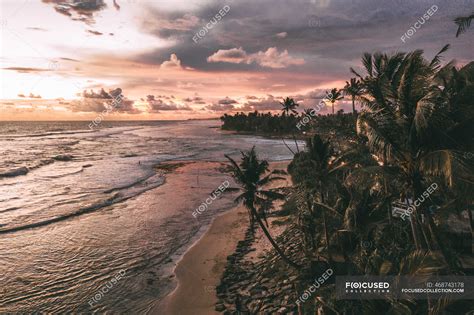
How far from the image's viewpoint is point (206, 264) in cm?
1852

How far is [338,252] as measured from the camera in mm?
16203

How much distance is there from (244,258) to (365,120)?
11854mm

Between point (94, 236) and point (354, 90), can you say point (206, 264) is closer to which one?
point (94, 236)

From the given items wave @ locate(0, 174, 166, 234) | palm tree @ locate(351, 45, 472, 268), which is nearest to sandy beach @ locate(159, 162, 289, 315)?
palm tree @ locate(351, 45, 472, 268)

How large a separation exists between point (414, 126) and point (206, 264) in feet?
45.6

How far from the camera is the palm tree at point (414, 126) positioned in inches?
362

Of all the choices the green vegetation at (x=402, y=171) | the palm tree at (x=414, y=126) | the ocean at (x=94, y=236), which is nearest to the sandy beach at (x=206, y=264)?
the ocean at (x=94, y=236)

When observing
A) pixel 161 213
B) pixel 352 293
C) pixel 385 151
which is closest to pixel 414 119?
pixel 385 151

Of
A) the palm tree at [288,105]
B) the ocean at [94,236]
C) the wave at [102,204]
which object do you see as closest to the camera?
the ocean at [94,236]

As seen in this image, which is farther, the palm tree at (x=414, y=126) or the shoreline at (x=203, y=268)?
the shoreline at (x=203, y=268)

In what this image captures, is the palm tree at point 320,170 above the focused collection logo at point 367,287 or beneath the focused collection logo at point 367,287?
above

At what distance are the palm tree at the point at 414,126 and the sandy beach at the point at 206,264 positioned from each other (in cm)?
1009

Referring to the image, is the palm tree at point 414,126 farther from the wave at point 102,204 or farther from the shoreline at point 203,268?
the wave at point 102,204

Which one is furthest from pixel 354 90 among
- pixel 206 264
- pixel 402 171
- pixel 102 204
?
pixel 102 204
